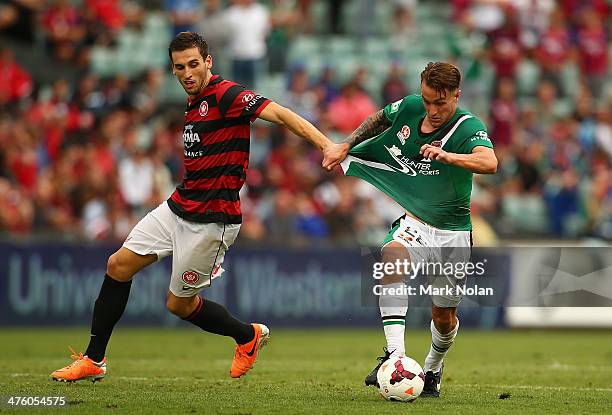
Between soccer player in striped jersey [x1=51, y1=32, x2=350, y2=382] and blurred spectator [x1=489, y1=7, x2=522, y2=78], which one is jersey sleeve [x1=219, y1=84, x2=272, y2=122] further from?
blurred spectator [x1=489, y1=7, x2=522, y2=78]

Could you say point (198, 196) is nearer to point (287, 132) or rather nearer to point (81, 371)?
point (81, 371)

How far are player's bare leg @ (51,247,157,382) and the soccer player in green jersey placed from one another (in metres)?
1.97

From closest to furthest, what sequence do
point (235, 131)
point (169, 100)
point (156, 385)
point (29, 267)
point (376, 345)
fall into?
point (235, 131), point (156, 385), point (376, 345), point (29, 267), point (169, 100)

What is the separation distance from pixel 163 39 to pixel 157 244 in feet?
42.2

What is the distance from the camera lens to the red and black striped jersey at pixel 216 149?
9172 millimetres

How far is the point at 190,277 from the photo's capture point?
941 centimetres

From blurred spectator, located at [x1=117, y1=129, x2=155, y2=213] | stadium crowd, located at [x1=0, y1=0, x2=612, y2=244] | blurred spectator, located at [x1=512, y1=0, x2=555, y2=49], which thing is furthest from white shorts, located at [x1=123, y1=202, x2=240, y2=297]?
blurred spectator, located at [x1=512, y1=0, x2=555, y2=49]

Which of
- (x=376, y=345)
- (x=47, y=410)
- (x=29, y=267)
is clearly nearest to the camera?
(x=47, y=410)

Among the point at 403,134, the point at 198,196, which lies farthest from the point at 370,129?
the point at 198,196

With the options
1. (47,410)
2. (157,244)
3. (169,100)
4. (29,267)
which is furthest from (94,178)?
(47,410)

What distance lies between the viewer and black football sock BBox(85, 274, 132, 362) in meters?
9.58

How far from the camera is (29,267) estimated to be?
17078 mm

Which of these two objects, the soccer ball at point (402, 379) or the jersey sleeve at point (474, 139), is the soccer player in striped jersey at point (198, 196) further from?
the soccer ball at point (402, 379)

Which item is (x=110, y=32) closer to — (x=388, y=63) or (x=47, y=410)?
(x=388, y=63)
